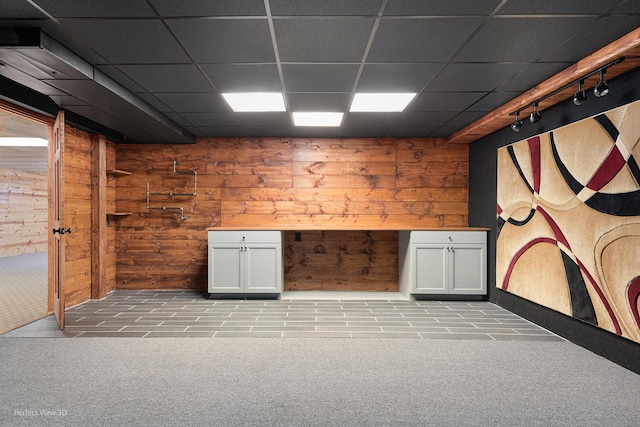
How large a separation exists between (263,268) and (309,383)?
250 cm

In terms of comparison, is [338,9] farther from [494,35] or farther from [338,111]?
[338,111]

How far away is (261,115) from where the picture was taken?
4254mm

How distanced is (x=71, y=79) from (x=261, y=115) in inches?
74.3

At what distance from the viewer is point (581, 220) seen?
308 cm

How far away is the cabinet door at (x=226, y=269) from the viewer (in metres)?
4.75

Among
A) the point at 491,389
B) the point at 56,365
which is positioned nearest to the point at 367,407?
the point at 491,389

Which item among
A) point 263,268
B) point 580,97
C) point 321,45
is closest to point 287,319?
point 263,268

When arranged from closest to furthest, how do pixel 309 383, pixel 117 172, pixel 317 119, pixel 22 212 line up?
pixel 309 383
pixel 317 119
pixel 117 172
pixel 22 212

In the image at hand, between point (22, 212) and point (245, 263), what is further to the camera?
point (22, 212)

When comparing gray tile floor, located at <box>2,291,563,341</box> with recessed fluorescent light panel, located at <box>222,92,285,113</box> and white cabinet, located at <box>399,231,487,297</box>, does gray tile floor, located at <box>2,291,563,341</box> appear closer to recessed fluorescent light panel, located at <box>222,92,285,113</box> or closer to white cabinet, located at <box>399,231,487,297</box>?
white cabinet, located at <box>399,231,487,297</box>

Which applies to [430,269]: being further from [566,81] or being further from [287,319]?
[566,81]

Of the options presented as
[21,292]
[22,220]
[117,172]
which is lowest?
[21,292]

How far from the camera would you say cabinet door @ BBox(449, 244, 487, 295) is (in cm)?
473

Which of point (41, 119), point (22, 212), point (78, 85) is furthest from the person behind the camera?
point (22, 212)
